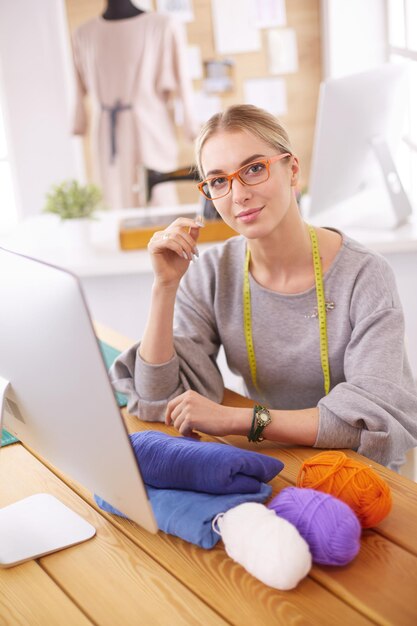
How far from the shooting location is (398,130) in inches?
107

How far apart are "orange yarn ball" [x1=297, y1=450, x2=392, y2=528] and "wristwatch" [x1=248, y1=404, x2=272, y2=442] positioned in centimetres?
18

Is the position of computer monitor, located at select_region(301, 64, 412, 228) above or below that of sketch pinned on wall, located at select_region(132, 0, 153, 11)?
below

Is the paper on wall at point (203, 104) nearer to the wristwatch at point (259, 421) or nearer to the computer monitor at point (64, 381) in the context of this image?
the wristwatch at point (259, 421)

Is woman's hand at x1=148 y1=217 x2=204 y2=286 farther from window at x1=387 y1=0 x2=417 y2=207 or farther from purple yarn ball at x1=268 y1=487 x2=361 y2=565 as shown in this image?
window at x1=387 y1=0 x2=417 y2=207

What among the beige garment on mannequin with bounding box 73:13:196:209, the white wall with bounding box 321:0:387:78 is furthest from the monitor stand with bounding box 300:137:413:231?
the white wall with bounding box 321:0:387:78

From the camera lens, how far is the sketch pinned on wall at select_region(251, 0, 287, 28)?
15.5ft

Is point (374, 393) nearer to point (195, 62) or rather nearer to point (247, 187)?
point (247, 187)

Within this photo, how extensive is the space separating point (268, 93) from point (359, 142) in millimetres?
2454

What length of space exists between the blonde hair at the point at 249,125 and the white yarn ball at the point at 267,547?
740mm

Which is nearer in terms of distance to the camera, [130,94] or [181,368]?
[181,368]

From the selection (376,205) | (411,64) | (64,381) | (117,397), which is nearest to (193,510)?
(64,381)

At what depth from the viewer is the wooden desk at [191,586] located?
3.20 feet

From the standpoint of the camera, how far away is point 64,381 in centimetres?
97

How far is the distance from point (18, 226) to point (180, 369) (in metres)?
1.71
